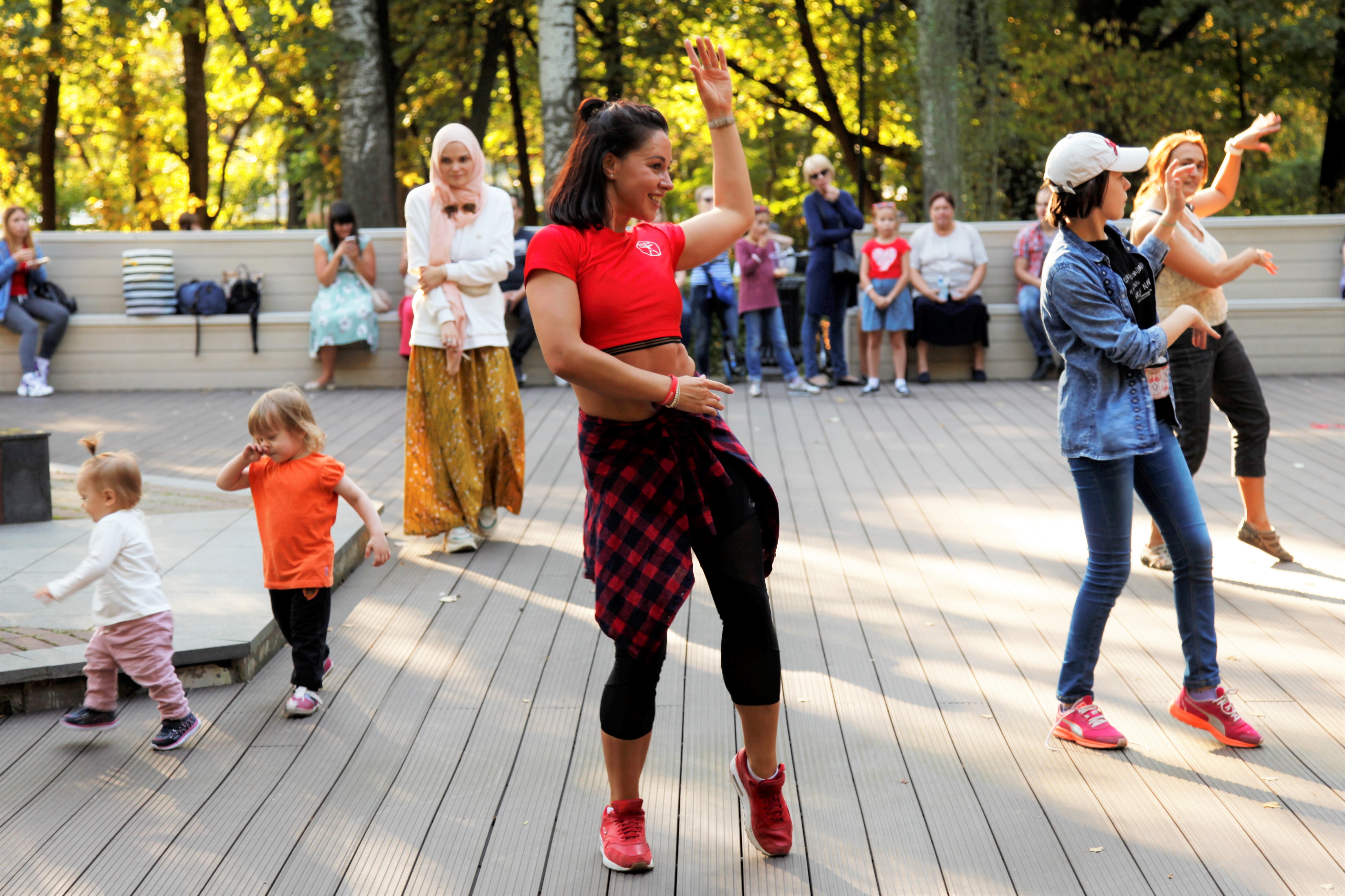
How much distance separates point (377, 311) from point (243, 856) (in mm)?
9911

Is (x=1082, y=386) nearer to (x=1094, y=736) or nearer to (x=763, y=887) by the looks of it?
(x=1094, y=736)

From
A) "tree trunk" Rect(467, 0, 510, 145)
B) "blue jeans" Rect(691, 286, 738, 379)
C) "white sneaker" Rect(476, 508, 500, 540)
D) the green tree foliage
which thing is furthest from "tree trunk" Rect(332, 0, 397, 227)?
"white sneaker" Rect(476, 508, 500, 540)

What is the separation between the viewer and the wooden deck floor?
310 cm

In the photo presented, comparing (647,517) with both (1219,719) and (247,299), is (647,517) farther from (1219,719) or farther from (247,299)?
(247,299)

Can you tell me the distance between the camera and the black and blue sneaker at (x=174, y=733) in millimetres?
3859

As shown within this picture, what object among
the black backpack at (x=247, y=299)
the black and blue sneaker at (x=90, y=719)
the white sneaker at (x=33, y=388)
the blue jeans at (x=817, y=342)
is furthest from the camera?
the black backpack at (x=247, y=299)

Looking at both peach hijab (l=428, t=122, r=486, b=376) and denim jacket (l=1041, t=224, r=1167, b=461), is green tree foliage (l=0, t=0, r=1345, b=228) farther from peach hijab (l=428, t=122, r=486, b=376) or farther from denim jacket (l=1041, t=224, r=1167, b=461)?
denim jacket (l=1041, t=224, r=1167, b=461)

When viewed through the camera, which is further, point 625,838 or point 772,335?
point 772,335

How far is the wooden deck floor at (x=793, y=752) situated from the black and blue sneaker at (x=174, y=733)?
0.05 meters

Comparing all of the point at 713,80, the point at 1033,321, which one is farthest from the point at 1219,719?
the point at 1033,321

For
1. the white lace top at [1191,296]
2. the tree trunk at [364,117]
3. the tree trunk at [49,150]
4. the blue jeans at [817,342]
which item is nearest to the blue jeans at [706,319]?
the blue jeans at [817,342]

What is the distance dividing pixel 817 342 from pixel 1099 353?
857 cm

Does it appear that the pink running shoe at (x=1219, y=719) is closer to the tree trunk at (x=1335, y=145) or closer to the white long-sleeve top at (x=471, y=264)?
the white long-sleeve top at (x=471, y=264)

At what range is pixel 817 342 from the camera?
12.2 meters
